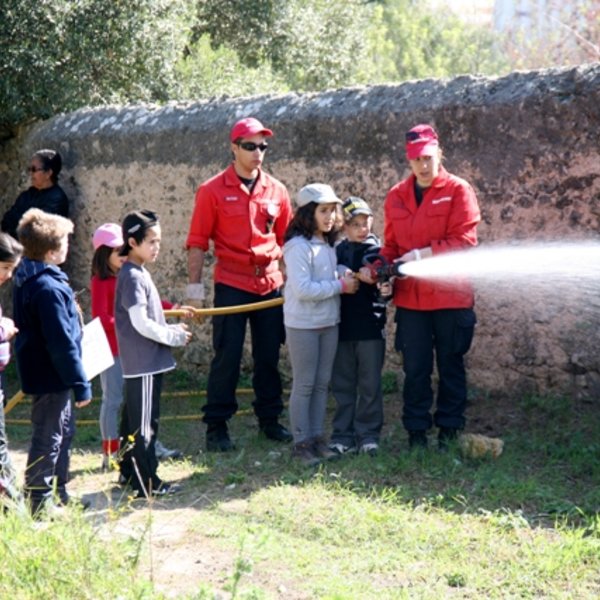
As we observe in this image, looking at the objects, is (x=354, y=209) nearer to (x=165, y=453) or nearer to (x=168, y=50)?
(x=165, y=453)

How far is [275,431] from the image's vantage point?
752 centimetres

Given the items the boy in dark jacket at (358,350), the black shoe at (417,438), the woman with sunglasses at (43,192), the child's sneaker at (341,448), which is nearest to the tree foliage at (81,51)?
the woman with sunglasses at (43,192)

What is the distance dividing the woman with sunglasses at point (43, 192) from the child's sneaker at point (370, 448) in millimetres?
4116

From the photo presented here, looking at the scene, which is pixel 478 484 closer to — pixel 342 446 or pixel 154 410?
pixel 342 446

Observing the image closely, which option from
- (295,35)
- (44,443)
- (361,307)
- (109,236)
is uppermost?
(295,35)

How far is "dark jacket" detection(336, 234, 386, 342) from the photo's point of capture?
6.89 meters

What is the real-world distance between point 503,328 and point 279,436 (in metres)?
1.63

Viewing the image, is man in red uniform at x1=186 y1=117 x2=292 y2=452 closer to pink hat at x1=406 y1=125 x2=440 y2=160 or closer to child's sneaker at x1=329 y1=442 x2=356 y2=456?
child's sneaker at x1=329 y1=442 x2=356 y2=456

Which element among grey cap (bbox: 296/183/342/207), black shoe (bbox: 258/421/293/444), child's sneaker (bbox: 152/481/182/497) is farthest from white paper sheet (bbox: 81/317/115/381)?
black shoe (bbox: 258/421/293/444)

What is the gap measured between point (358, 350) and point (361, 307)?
0.87 feet

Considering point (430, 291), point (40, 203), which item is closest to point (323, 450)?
point (430, 291)

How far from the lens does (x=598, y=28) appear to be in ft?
68.4

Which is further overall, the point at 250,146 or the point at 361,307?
the point at 250,146

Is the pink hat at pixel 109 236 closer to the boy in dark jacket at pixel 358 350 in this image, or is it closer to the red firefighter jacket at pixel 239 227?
the red firefighter jacket at pixel 239 227
